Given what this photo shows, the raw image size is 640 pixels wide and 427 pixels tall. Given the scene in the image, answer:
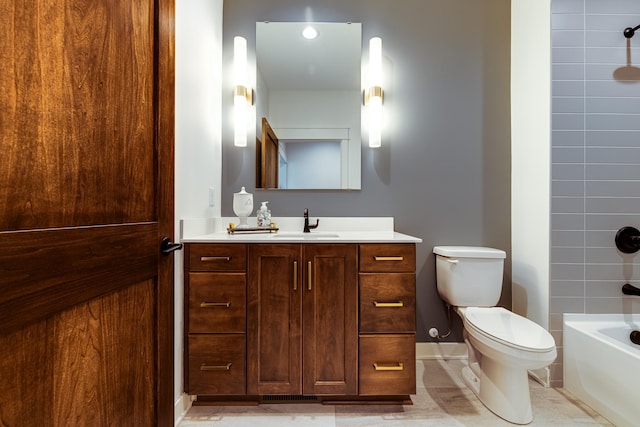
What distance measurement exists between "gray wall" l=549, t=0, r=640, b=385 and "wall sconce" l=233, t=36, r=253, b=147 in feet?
6.23

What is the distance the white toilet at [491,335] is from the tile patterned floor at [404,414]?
0.32 ft

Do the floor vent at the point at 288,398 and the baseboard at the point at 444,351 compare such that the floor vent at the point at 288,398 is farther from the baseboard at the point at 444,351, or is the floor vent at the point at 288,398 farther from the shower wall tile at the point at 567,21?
the shower wall tile at the point at 567,21

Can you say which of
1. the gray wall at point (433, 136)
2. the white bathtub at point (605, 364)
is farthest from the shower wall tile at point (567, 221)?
the white bathtub at point (605, 364)

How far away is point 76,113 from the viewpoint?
70cm

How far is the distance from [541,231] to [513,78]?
1076 mm

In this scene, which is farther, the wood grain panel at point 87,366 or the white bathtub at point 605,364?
the white bathtub at point 605,364

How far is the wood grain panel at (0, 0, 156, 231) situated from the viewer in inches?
22.7

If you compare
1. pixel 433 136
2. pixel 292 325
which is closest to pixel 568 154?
pixel 433 136

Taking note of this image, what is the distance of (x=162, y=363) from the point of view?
1.02 metres

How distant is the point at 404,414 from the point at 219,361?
96 centimetres

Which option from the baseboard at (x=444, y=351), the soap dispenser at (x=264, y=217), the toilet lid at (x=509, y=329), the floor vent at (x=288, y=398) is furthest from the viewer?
the baseboard at (x=444, y=351)

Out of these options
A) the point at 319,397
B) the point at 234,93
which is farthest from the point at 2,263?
the point at 234,93

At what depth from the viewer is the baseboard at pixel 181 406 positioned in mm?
1396

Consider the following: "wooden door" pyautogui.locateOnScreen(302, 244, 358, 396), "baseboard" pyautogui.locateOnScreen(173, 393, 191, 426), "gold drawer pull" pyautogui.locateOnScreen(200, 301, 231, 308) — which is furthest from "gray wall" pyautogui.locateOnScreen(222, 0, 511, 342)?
"baseboard" pyautogui.locateOnScreen(173, 393, 191, 426)
